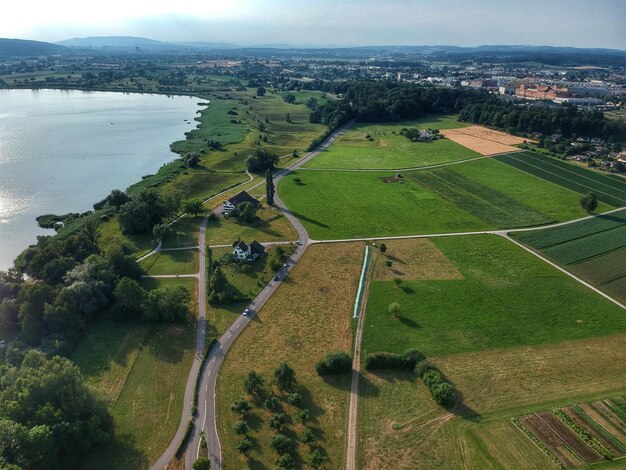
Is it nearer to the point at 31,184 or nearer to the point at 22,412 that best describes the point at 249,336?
the point at 22,412

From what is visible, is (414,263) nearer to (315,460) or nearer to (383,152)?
(315,460)

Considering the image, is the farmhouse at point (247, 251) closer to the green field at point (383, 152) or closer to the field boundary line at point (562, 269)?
the field boundary line at point (562, 269)

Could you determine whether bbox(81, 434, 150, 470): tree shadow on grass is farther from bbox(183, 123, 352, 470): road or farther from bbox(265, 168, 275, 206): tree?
bbox(265, 168, 275, 206): tree

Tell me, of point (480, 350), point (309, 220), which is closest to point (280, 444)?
point (480, 350)

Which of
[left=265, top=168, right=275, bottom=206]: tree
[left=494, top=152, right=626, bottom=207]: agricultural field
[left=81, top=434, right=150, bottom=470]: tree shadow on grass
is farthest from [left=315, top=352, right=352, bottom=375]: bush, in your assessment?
[left=494, top=152, right=626, bottom=207]: agricultural field

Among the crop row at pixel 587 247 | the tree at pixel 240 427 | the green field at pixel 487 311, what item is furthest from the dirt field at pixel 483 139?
the tree at pixel 240 427

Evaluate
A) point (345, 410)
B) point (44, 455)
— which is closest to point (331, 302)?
point (345, 410)
